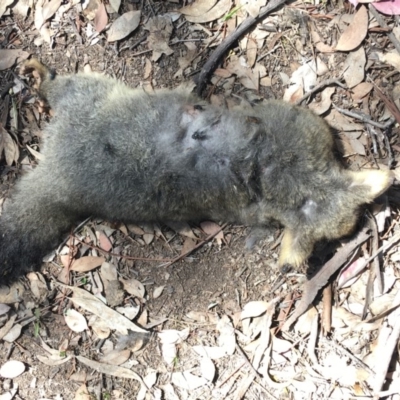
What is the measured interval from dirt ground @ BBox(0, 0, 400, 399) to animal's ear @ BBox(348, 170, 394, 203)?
0.60 m

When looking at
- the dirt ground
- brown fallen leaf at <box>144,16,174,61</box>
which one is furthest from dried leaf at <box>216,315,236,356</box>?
brown fallen leaf at <box>144,16,174,61</box>

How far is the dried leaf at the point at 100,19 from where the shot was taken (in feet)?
17.3

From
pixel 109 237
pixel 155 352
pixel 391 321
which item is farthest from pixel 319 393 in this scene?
pixel 109 237

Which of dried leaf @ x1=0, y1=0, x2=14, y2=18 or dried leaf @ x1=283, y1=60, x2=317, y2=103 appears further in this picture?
dried leaf @ x1=0, y1=0, x2=14, y2=18

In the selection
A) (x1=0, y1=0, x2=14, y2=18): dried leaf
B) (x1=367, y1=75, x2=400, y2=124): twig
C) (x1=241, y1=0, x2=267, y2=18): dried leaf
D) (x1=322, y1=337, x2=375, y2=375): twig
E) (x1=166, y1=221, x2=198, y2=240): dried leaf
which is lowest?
(x1=322, y1=337, x2=375, y2=375): twig

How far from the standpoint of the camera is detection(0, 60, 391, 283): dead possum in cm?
432

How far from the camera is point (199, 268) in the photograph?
521cm

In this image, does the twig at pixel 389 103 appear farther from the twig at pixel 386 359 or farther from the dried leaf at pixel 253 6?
the twig at pixel 386 359

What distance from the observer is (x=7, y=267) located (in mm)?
5074

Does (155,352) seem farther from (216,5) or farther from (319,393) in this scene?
(216,5)

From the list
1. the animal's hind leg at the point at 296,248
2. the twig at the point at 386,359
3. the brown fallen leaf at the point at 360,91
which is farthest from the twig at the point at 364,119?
the twig at the point at 386,359

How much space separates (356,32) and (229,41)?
116cm

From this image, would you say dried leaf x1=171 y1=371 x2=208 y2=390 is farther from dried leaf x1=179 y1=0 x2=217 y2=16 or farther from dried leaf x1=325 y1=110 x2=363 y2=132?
dried leaf x1=179 y1=0 x2=217 y2=16

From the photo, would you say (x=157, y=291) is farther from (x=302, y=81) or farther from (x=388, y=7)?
(x=388, y=7)
